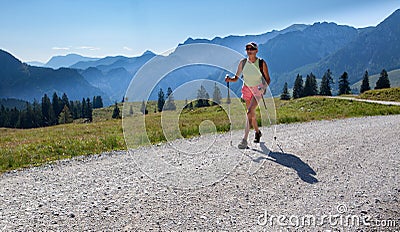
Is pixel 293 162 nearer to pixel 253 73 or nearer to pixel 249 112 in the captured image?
pixel 249 112

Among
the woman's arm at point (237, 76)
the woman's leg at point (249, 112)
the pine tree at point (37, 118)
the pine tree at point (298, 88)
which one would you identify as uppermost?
the pine tree at point (298, 88)

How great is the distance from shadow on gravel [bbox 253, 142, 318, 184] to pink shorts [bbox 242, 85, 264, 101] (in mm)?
1730

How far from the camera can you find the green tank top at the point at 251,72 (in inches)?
329

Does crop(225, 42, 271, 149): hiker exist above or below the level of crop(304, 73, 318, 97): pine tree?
below

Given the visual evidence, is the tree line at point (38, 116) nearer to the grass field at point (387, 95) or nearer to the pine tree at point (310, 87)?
the pine tree at point (310, 87)

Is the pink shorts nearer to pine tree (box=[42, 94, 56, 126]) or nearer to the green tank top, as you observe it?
Result: the green tank top

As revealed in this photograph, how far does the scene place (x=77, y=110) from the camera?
129 meters

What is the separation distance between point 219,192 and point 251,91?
12.6ft

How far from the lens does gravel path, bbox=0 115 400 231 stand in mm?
4594

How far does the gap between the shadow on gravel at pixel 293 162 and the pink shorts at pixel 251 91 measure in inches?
68.1

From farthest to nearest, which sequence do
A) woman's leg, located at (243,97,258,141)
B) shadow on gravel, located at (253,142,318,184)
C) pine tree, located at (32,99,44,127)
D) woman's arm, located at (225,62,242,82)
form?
pine tree, located at (32,99,44,127), woman's leg, located at (243,97,258,141), woman's arm, located at (225,62,242,82), shadow on gravel, located at (253,142,318,184)

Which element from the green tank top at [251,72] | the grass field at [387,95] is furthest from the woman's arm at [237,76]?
the grass field at [387,95]

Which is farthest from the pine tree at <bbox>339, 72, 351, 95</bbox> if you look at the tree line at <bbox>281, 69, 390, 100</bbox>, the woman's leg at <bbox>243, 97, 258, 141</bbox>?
the woman's leg at <bbox>243, 97, 258, 141</bbox>

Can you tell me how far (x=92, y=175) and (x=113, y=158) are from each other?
180cm
